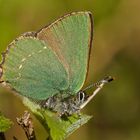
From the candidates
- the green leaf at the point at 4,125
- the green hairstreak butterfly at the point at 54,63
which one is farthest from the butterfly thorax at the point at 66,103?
the green leaf at the point at 4,125

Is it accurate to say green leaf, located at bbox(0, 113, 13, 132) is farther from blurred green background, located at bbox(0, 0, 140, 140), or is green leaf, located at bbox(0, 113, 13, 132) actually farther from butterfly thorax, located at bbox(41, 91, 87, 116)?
blurred green background, located at bbox(0, 0, 140, 140)

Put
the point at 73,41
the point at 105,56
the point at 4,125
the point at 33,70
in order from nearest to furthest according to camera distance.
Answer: the point at 4,125
the point at 73,41
the point at 33,70
the point at 105,56

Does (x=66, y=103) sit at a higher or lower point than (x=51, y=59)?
lower

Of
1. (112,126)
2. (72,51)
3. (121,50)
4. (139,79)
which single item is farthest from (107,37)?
(72,51)

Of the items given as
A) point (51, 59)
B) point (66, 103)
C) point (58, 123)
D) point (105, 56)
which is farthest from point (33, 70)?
point (105, 56)

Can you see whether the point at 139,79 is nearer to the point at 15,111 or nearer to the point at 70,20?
the point at 15,111

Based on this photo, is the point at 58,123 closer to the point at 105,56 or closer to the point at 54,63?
the point at 54,63
